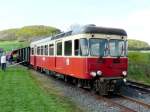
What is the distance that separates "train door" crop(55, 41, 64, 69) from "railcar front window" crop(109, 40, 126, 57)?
13.1 ft

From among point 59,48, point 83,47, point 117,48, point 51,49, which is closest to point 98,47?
point 83,47

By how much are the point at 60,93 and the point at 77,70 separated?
1.35 meters

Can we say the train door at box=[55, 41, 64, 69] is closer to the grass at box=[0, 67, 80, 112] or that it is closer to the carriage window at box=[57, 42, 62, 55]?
the carriage window at box=[57, 42, 62, 55]

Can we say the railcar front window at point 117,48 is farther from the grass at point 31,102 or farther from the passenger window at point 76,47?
the grass at point 31,102

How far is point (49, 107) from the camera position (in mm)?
13609

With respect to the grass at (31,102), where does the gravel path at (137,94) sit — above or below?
below

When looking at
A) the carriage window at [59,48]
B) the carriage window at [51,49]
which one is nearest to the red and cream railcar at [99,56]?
the carriage window at [59,48]

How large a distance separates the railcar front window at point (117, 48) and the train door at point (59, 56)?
399cm

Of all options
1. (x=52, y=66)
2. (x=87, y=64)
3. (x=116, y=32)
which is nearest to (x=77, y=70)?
(x=87, y=64)

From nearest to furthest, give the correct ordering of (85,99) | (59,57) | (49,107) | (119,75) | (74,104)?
(49,107), (74,104), (85,99), (119,75), (59,57)

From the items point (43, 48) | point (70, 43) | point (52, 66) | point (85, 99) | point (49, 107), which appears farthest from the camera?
point (43, 48)

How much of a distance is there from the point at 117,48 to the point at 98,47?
0.98 metres

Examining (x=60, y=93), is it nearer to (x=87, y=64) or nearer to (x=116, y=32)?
(x=87, y=64)

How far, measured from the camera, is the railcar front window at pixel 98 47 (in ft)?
57.7
